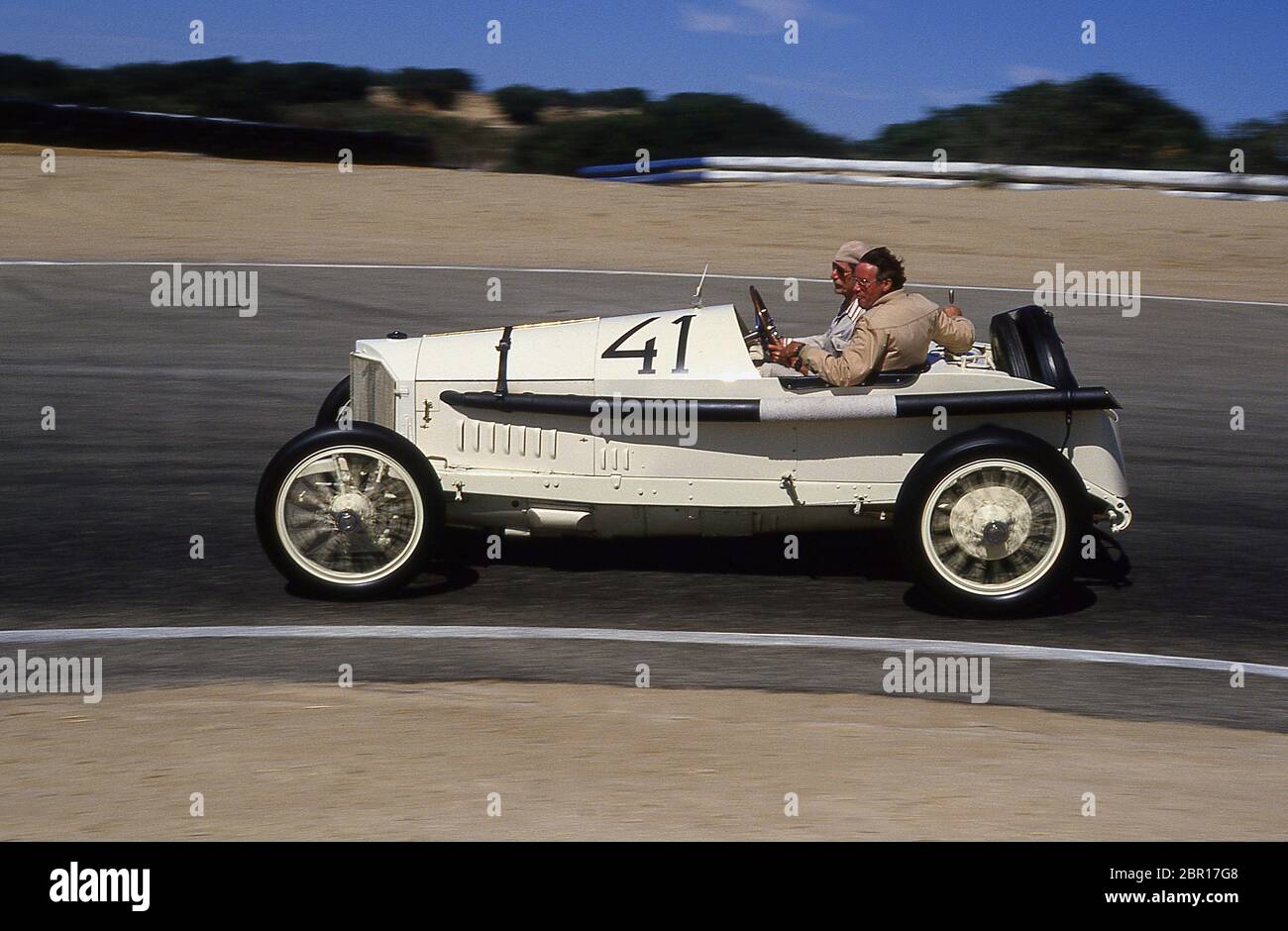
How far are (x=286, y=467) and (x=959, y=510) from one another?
2.93m

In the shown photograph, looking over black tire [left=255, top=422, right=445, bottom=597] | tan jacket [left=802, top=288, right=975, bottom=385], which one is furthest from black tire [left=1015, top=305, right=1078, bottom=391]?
black tire [left=255, top=422, right=445, bottom=597]

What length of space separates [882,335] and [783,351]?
499 mm

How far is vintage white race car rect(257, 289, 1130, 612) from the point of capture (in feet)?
22.5

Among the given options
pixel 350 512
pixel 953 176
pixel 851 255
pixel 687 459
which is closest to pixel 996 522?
pixel 687 459

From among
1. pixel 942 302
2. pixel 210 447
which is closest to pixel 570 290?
pixel 942 302

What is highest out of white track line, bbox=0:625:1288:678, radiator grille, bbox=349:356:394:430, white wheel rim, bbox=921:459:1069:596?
radiator grille, bbox=349:356:394:430

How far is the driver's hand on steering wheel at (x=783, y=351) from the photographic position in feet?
23.5

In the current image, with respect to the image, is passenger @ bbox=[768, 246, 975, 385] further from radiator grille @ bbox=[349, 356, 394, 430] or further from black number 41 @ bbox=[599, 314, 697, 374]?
radiator grille @ bbox=[349, 356, 394, 430]

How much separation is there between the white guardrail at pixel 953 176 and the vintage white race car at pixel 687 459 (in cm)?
1805

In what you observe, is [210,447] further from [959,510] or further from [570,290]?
[570,290]

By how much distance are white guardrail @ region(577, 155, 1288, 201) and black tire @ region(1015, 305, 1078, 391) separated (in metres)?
17.5

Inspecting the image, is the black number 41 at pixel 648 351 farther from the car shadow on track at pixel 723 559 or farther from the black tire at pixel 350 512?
the car shadow on track at pixel 723 559

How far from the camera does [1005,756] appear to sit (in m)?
5.37

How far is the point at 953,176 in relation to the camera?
25.2m
